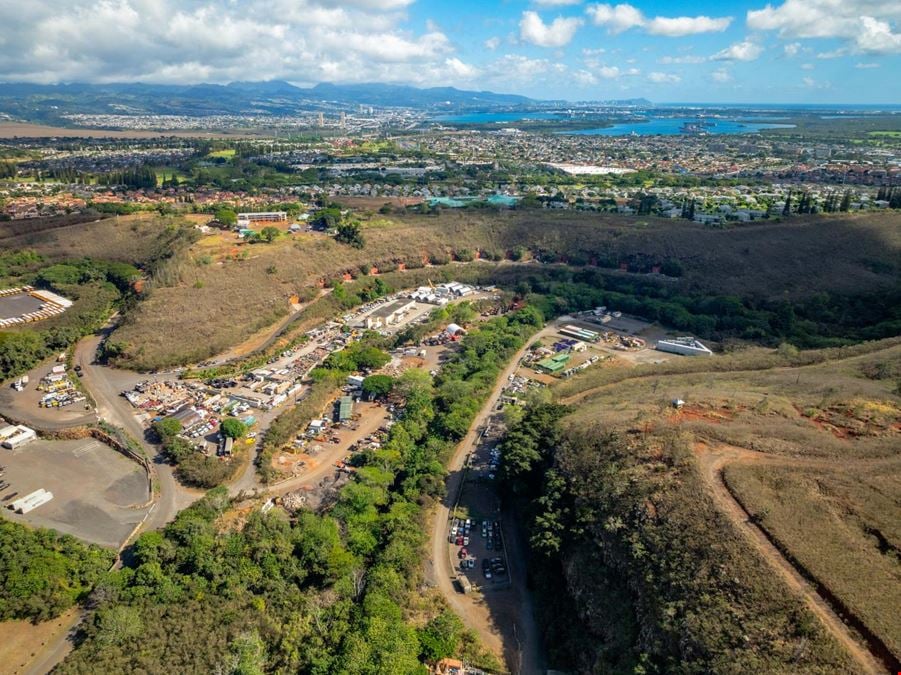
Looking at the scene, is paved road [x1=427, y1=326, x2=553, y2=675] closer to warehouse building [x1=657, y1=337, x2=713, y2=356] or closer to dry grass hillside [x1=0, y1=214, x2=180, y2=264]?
warehouse building [x1=657, y1=337, x2=713, y2=356]

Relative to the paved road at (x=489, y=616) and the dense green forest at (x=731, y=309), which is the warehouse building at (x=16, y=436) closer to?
the paved road at (x=489, y=616)

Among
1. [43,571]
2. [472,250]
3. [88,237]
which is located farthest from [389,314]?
[88,237]

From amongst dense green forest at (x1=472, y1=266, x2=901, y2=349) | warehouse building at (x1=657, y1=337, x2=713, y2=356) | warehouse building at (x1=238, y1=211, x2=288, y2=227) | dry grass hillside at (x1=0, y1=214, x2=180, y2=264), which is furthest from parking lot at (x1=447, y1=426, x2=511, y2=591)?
warehouse building at (x1=238, y1=211, x2=288, y2=227)

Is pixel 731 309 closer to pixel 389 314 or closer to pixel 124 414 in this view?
pixel 389 314

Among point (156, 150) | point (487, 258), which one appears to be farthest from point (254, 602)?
point (156, 150)

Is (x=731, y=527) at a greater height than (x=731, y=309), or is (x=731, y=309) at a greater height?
(x=731, y=527)

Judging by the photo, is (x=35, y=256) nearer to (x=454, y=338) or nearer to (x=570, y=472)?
(x=454, y=338)

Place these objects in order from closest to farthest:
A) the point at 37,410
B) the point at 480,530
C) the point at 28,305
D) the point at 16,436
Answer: the point at 480,530, the point at 16,436, the point at 37,410, the point at 28,305
